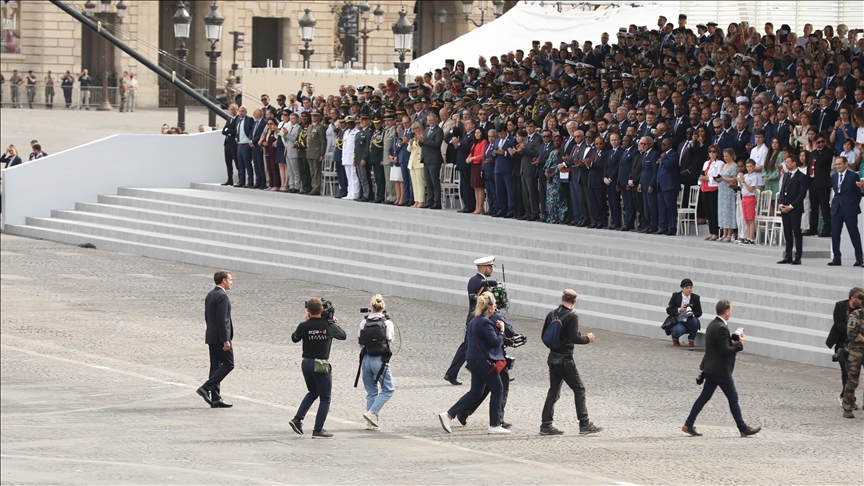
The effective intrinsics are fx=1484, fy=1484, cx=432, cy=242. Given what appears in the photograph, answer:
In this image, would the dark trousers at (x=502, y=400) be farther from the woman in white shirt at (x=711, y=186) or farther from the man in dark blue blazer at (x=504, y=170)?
the man in dark blue blazer at (x=504, y=170)

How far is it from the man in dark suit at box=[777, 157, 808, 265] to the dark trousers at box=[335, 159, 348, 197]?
11.0 meters

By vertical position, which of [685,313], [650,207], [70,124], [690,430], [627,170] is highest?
[70,124]

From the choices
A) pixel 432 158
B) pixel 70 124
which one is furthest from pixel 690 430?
pixel 70 124

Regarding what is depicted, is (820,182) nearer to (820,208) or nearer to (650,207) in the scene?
(820,208)

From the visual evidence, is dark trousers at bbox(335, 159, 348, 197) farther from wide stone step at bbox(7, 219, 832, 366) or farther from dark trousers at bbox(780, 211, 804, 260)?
dark trousers at bbox(780, 211, 804, 260)

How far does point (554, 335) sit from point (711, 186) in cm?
951

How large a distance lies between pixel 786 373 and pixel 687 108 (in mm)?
8175

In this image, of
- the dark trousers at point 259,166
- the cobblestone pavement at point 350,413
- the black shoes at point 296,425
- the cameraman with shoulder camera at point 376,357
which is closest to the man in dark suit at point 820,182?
the cobblestone pavement at point 350,413

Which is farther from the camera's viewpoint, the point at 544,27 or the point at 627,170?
the point at 544,27

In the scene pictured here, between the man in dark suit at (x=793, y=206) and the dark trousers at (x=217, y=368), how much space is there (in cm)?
926

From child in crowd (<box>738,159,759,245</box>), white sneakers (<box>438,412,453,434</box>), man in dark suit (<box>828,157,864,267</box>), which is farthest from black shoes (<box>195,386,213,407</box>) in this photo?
child in crowd (<box>738,159,759,245</box>)

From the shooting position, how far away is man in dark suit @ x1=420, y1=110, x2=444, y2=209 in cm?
2799

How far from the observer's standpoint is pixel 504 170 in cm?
2670

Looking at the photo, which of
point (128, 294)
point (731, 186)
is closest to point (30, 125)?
point (128, 294)
